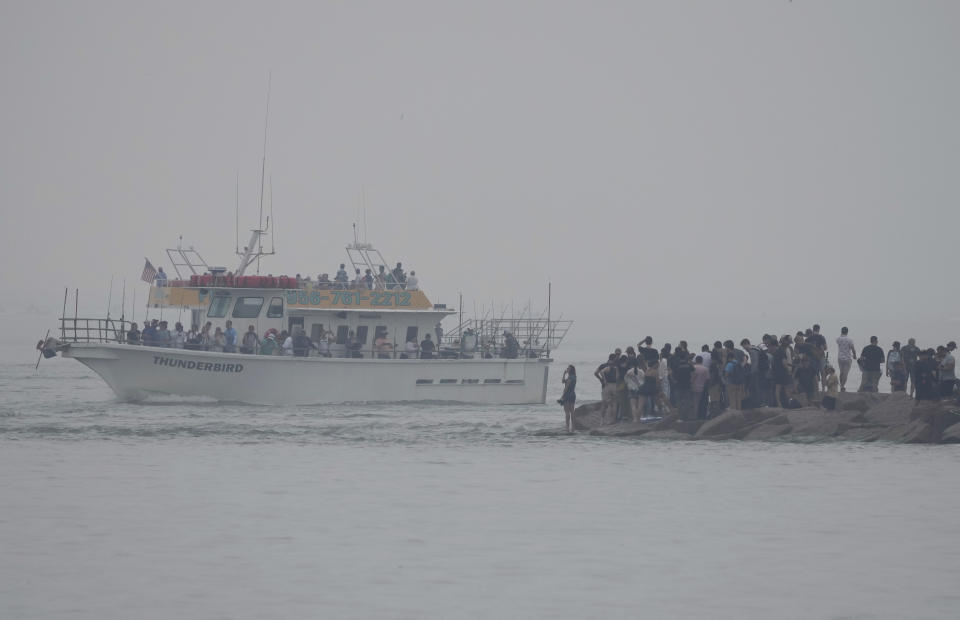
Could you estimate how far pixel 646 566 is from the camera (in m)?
16.9

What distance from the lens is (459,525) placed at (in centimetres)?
2000

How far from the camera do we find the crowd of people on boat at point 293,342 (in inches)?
1452

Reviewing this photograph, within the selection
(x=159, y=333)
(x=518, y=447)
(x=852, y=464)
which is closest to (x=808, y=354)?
(x=852, y=464)

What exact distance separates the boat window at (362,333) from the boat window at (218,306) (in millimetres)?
3838

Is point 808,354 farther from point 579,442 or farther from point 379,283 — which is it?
point 379,283

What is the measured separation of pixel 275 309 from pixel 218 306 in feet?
5.17

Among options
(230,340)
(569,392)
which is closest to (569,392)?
(569,392)

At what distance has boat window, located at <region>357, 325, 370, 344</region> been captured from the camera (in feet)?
133

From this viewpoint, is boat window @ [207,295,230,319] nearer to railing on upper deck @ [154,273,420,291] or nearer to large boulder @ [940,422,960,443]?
railing on upper deck @ [154,273,420,291]

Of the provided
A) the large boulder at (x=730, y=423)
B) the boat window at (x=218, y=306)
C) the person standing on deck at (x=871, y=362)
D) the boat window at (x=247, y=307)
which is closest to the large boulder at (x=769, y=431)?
the large boulder at (x=730, y=423)

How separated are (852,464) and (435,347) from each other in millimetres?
17205

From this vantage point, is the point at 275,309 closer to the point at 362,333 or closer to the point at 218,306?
the point at 218,306

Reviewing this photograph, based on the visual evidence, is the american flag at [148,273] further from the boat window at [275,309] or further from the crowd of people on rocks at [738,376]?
the crowd of people on rocks at [738,376]

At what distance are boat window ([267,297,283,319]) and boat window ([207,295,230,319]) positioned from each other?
1183 millimetres
